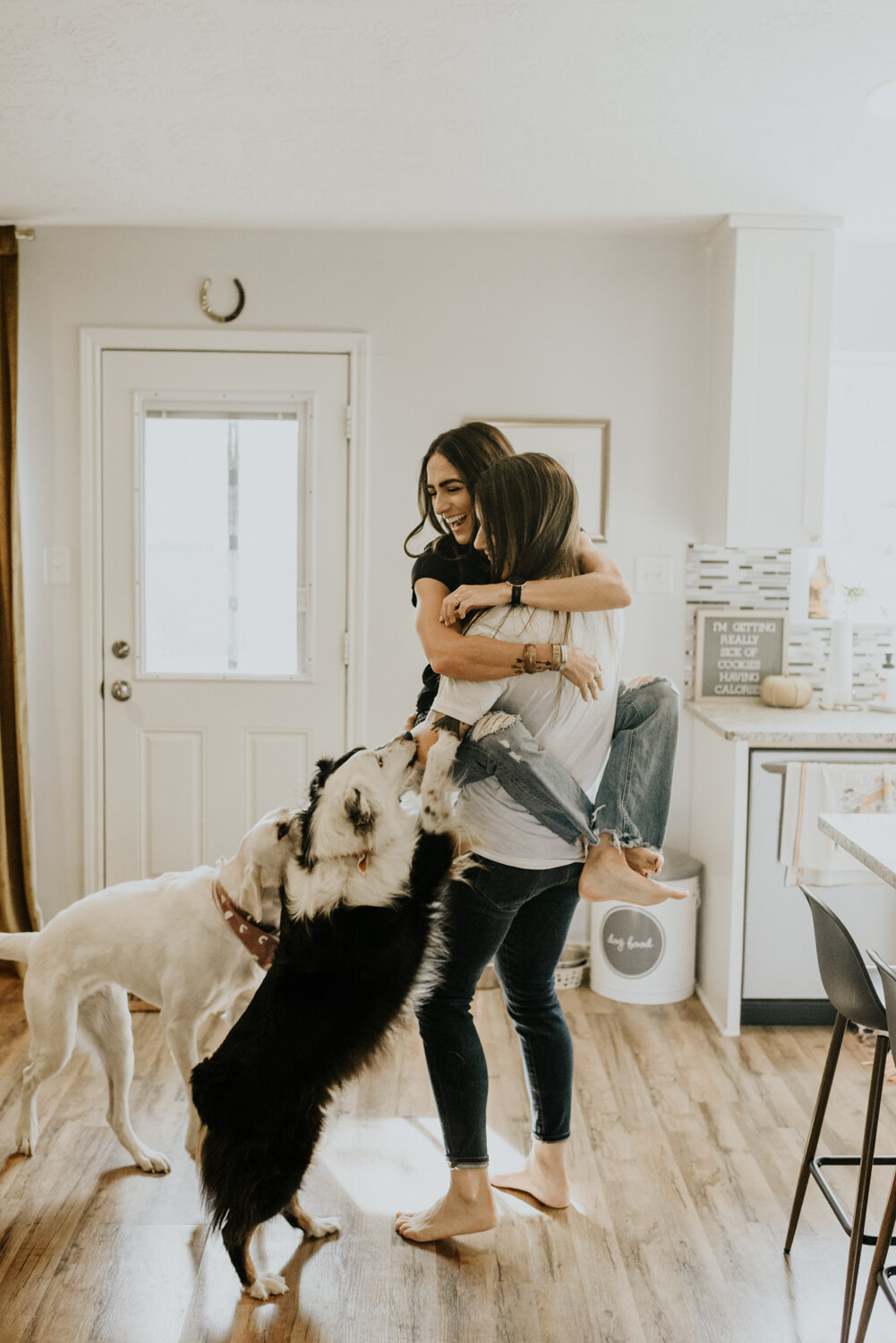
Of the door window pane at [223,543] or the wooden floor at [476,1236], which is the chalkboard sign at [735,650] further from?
the door window pane at [223,543]

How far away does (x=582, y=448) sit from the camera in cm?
344

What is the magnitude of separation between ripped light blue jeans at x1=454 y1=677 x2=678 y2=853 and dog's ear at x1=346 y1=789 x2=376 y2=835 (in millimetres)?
174

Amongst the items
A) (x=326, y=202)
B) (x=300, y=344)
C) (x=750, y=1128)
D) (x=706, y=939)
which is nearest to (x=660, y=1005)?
(x=706, y=939)

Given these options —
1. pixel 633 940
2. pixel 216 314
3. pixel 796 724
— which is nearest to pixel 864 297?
pixel 796 724

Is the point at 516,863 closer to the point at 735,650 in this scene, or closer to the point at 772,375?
the point at 735,650

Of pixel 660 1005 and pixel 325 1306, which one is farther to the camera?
pixel 660 1005

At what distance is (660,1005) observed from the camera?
3217 millimetres

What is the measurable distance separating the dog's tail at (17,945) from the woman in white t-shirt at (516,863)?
0.87 meters

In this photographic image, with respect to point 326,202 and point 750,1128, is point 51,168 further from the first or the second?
point 750,1128

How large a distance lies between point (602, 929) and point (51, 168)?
272 centimetres

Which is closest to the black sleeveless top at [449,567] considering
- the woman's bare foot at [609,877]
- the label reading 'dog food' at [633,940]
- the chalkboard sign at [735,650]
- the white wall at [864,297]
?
the woman's bare foot at [609,877]

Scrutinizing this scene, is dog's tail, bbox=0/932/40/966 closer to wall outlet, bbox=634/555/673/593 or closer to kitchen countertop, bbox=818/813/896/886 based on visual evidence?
kitchen countertop, bbox=818/813/896/886

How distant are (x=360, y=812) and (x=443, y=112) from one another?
171cm

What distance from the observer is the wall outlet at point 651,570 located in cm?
349
